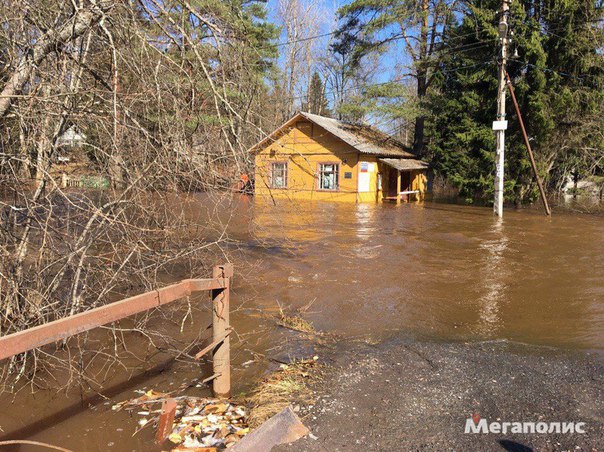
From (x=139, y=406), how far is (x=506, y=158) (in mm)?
23533

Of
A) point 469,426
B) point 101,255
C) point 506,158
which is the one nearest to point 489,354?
point 469,426

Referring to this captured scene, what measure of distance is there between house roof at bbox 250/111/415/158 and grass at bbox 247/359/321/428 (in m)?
19.1

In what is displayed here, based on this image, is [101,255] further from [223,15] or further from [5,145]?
[223,15]

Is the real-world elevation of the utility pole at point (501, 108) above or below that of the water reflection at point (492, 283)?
above

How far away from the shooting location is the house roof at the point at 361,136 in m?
25.3

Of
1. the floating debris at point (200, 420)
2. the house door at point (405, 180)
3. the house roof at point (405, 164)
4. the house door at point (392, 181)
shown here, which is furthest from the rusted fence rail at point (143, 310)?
the house door at point (405, 180)

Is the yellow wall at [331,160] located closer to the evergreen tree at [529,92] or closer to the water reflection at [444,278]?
the evergreen tree at [529,92]

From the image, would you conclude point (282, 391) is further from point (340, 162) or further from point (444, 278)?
point (340, 162)

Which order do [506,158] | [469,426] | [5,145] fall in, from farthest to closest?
[506,158], [5,145], [469,426]

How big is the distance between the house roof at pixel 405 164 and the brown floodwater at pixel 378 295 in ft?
34.3

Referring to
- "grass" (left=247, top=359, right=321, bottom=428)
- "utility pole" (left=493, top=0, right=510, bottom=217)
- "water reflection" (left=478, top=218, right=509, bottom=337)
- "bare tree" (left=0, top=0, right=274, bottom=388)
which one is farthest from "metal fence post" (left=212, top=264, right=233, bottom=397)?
"utility pole" (left=493, top=0, right=510, bottom=217)

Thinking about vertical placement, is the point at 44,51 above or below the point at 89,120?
above

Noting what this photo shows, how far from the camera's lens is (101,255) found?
190 inches

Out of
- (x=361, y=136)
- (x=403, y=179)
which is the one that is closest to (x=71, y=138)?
(x=361, y=136)
